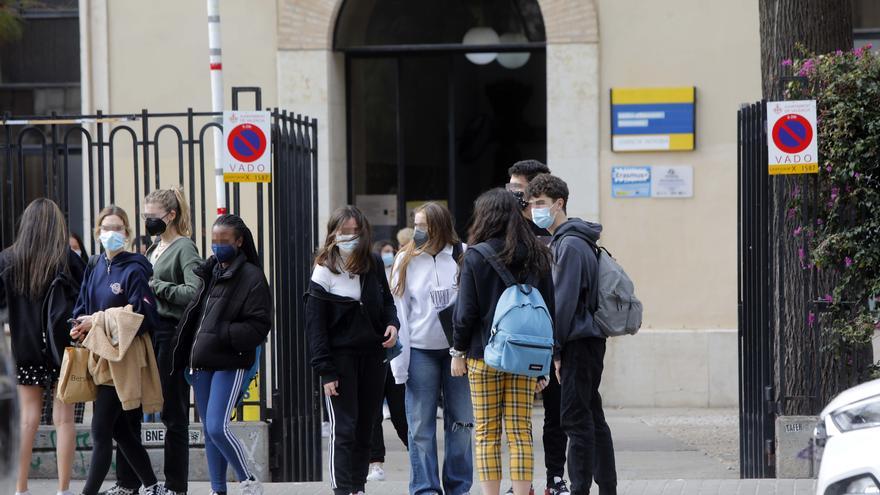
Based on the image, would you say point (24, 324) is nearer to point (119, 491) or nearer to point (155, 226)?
point (155, 226)

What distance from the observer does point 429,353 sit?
808 centimetres

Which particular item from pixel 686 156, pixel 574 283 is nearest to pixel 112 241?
pixel 574 283

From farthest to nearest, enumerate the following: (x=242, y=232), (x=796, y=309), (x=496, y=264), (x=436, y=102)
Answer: (x=436, y=102)
(x=796, y=309)
(x=242, y=232)
(x=496, y=264)

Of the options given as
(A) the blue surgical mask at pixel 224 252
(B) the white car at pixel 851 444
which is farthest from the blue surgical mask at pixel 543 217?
(B) the white car at pixel 851 444

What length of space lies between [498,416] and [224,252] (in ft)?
6.31

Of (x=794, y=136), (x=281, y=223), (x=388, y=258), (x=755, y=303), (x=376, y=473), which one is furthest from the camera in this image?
(x=388, y=258)

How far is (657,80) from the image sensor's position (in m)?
14.3

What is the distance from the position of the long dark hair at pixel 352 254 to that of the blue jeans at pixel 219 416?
0.88 metres

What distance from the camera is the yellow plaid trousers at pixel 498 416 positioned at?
25.1ft

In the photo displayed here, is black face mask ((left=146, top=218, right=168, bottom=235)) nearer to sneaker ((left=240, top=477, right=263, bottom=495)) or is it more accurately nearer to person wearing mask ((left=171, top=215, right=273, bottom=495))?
person wearing mask ((left=171, top=215, right=273, bottom=495))

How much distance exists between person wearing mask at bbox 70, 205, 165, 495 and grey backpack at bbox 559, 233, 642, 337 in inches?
102

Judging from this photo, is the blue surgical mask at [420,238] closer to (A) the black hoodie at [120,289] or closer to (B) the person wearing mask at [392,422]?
(B) the person wearing mask at [392,422]

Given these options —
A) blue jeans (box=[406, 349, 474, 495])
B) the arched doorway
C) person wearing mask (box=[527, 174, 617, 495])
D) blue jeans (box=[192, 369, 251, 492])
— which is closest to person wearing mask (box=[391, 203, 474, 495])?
blue jeans (box=[406, 349, 474, 495])

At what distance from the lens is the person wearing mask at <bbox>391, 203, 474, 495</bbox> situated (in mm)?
8055
